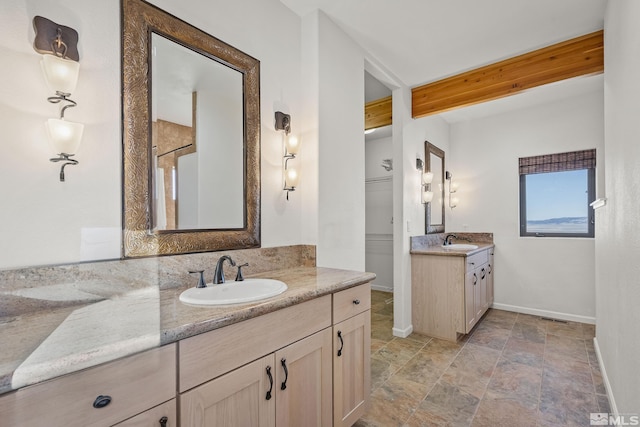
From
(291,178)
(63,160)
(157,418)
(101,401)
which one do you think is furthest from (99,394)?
(291,178)

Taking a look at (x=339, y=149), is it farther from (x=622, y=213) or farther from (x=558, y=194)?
(x=558, y=194)

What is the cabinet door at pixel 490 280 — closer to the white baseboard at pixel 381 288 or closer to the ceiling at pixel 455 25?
the white baseboard at pixel 381 288

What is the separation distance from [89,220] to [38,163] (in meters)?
0.25

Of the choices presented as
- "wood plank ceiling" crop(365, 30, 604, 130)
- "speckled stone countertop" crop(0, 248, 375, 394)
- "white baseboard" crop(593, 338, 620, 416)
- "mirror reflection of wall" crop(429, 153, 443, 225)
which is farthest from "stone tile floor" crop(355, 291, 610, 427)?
"wood plank ceiling" crop(365, 30, 604, 130)

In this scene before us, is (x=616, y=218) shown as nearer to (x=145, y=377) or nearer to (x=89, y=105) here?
(x=145, y=377)

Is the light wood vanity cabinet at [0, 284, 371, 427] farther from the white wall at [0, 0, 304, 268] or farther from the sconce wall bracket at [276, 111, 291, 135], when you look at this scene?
the sconce wall bracket at [276, 111, 291, 135]

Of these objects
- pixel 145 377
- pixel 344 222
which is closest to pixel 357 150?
pixel 344 222

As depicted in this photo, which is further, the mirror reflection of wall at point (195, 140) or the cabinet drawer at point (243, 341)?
the mirror reflection of wall at point (195, 140)

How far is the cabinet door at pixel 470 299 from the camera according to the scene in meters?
2.87

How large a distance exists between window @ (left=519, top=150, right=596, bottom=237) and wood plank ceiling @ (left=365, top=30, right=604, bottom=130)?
1.39 m

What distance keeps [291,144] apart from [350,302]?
3.58 feet

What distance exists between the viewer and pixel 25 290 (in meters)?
0.99

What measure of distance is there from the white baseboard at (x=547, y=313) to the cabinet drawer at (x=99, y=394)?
13.9 feet

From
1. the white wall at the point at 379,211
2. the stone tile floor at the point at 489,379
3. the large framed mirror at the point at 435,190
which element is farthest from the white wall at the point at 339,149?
the white wall at the point at 379,211
